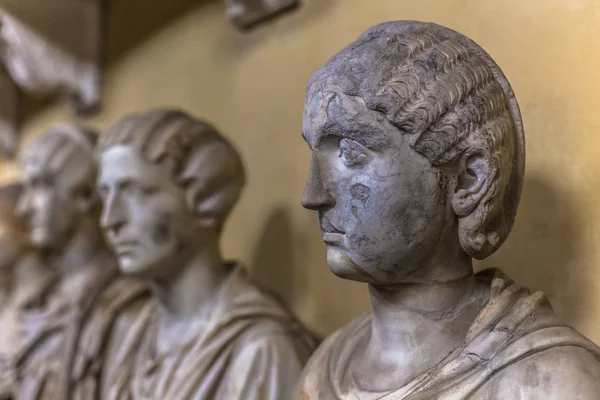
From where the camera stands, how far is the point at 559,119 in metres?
1.65

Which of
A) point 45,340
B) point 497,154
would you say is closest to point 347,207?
point 497,154

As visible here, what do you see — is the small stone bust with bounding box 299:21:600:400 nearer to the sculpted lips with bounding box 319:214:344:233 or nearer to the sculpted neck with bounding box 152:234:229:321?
the sculpted lips with bounding box 319:214:344:233

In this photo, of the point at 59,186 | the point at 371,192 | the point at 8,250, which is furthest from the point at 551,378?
the point at 8,250

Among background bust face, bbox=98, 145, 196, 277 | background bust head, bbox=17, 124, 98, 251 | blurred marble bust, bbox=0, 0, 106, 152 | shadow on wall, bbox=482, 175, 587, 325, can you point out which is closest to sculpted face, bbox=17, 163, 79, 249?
background bust head, bbox=17, 124, 98, 251

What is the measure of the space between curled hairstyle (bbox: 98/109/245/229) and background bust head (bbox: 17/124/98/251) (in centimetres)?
55

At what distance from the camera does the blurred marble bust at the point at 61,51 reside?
3139mm

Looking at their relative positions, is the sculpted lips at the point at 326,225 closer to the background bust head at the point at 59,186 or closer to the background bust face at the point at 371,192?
the background bust face at the point at 371,192

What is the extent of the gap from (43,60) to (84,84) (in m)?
0.21

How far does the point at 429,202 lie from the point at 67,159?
1.68 metres

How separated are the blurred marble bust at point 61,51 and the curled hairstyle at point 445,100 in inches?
82.7

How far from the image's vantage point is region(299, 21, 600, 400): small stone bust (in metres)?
1.20

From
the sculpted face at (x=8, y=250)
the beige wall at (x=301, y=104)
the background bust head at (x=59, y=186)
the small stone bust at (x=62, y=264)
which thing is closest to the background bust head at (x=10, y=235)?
the sculpted face at (x=8, y=250)

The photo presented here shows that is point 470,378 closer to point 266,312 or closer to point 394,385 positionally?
point 394,385

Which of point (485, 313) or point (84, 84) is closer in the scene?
point (485, 313)
